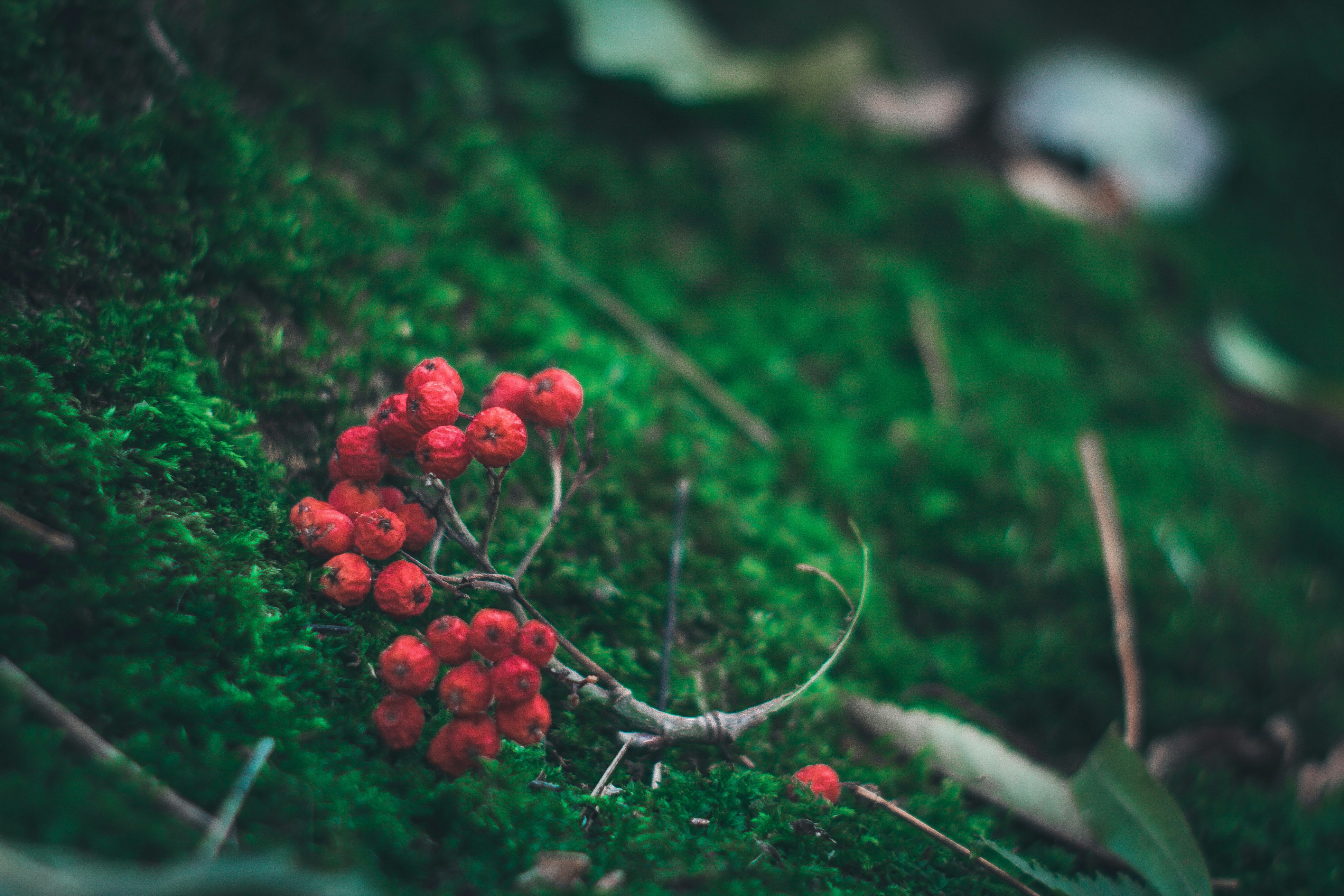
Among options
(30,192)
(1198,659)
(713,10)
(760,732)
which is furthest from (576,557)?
(713,10)

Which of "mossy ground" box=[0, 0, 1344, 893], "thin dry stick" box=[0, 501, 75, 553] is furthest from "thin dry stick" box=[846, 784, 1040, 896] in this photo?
"thin dry stick" box=[0, 501, 75, 553]

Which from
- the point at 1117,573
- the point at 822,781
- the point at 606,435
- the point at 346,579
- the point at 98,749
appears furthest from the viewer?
the point at 1117,573

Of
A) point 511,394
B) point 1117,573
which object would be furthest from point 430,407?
point 1117,573

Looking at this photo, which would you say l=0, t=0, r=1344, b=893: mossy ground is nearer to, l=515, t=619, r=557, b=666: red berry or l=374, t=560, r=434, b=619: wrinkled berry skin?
l=374, t=560, r=434, b=619: wrinkled berry skin

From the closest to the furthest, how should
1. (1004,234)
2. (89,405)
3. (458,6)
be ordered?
→ (89,405) < (458,6) < (1004,234)

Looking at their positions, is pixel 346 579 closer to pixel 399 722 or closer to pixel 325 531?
pixel 325 531

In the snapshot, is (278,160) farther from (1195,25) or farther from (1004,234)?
(1195,25)
